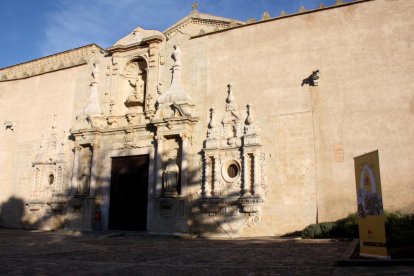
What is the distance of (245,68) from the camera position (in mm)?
13641

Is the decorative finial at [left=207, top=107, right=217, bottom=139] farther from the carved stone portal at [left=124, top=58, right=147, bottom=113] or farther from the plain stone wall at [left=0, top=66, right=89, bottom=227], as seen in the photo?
the plain stone wall at [left=0, top=66, right=89, bottom=227]

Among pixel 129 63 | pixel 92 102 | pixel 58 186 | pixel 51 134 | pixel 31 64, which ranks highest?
pixel 31 64

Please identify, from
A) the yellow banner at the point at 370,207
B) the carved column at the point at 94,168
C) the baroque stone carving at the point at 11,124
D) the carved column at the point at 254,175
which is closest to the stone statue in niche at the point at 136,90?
the carved column at the point at 94,168

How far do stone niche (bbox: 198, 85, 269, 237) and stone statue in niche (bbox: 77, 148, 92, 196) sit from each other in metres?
5.05

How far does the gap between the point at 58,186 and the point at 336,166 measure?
11.2 m

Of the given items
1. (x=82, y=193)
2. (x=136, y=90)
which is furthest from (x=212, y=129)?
(x=82, y=193)

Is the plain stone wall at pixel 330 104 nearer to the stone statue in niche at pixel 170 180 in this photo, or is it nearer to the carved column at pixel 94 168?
the stone statue in niche at pixel 170 180

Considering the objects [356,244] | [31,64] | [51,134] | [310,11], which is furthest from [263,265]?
[31,64]

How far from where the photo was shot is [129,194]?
48.5ft

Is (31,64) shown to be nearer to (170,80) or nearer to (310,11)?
(170,80)

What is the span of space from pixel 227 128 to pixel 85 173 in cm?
628

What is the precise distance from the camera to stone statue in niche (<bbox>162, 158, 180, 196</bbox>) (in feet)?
43.9

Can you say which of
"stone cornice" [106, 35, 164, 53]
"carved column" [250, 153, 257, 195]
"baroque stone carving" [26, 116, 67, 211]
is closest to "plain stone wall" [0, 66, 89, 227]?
"baroque stone carving" [26, 116, 67, 211]

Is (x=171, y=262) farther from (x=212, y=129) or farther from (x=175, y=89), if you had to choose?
(x=175, y=89)
